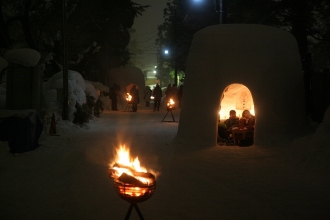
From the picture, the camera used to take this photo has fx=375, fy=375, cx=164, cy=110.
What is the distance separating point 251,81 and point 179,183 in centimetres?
462

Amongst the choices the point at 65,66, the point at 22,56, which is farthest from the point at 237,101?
the point at 22,56

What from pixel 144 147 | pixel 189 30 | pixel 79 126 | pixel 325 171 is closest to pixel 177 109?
pixel 189 30

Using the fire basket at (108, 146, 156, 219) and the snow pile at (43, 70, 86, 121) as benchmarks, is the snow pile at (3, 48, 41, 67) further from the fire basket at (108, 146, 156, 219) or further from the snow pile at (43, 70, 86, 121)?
the fire basket at (108, 146, 156, 219)

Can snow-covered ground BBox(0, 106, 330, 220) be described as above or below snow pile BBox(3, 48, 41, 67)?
below

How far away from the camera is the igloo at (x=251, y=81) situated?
411 inches

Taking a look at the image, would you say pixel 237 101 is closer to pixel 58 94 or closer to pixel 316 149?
pixel 58 94

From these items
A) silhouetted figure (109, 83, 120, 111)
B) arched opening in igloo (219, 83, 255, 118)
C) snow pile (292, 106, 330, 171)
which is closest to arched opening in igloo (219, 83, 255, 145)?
arched opening in igloo (219, 83, 255, 118)

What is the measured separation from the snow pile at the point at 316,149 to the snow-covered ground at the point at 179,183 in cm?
3

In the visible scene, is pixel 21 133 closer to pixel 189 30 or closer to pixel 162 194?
pixel 162 194

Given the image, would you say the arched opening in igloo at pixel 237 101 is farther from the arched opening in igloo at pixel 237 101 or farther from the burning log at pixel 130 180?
the burning log at pixel 130 180

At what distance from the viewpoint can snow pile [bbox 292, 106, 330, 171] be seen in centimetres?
761

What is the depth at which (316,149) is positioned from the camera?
A: 26.4 feet

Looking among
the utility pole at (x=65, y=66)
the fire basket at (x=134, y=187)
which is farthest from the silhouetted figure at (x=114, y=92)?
the fire basket at (x=134, y=187)

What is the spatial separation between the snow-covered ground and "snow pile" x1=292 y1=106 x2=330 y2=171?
0.03m
